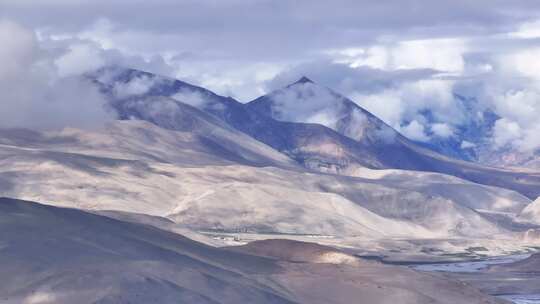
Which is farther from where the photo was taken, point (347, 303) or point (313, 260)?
point (313, 260)

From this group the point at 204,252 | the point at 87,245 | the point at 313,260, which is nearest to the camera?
the point at 87,245

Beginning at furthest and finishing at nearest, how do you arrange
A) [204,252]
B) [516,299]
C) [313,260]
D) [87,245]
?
[516,299], [313,260], [204,252], [87,245]

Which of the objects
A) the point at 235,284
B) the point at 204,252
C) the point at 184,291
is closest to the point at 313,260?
the point at 204,252

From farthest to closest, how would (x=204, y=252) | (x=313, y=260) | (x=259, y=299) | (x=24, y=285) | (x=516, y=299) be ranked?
1. (x=516, y=299)
2. (x=313, y=260)
3. (x=204, y=252)
4. (x=259, y=299)
5. (x=24, y=285)

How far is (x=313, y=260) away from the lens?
147 m

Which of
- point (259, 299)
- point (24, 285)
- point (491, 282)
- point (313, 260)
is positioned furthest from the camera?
point (491, 282)

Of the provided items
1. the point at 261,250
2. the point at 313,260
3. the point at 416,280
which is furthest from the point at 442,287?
the point at 261,250

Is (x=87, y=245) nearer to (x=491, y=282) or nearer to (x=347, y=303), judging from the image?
A: (x=347, y=303)

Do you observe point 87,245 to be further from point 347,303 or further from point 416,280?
point 416,280

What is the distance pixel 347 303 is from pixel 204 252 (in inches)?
857

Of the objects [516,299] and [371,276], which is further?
[516,299]

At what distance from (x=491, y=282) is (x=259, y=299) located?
89923 mm

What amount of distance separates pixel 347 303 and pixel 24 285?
115 ft

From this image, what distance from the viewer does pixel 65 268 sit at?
102m
